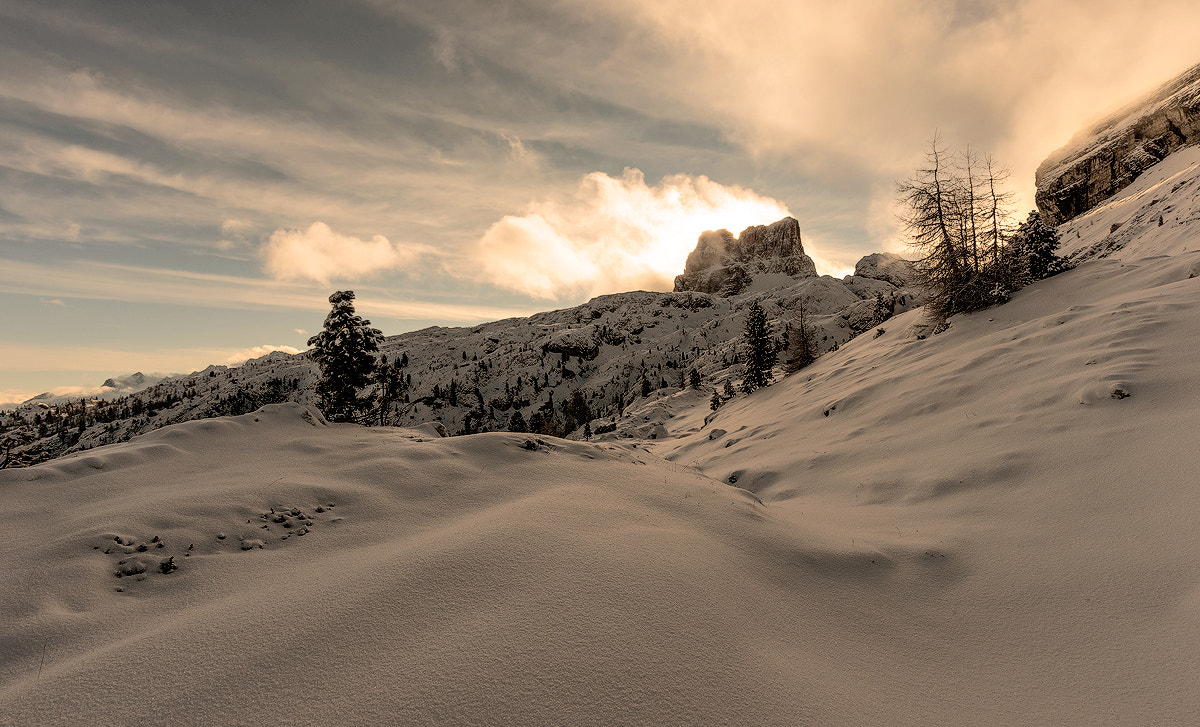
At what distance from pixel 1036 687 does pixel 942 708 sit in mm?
1075

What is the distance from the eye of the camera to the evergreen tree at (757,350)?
160 ft

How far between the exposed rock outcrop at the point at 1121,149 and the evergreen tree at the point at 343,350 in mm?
96084

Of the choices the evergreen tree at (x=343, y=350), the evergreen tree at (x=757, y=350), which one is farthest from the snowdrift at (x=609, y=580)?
the evergreen tree at (x=757, y=350)

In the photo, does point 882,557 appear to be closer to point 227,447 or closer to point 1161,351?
point 1161,351

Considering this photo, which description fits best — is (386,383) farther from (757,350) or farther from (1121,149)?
(1121,149)

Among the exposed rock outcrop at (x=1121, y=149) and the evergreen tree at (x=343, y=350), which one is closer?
the evergreen tree at (x=343, y=350)

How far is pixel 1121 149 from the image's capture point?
Answer: 72.2 metres

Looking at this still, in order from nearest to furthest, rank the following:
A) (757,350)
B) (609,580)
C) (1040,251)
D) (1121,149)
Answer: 1. (609,580)
2. (1040,251)
3. (757,350)
4. (1121,149)

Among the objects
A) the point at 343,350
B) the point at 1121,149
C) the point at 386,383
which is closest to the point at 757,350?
the point at 386,383

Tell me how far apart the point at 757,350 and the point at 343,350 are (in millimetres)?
39746

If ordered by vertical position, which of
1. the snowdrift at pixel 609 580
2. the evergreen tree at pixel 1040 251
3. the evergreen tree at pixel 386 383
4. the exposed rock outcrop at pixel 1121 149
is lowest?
the snowdrift at pixel 609 580

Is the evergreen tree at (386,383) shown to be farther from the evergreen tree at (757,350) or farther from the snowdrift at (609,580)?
the evergreen tree at (757,350)

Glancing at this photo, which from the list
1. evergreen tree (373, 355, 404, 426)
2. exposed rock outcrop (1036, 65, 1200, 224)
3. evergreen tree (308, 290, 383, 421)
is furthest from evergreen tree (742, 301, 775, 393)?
exposed rock outcrop (1036, 65, 1200, 224)

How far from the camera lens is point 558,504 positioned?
7480mm
